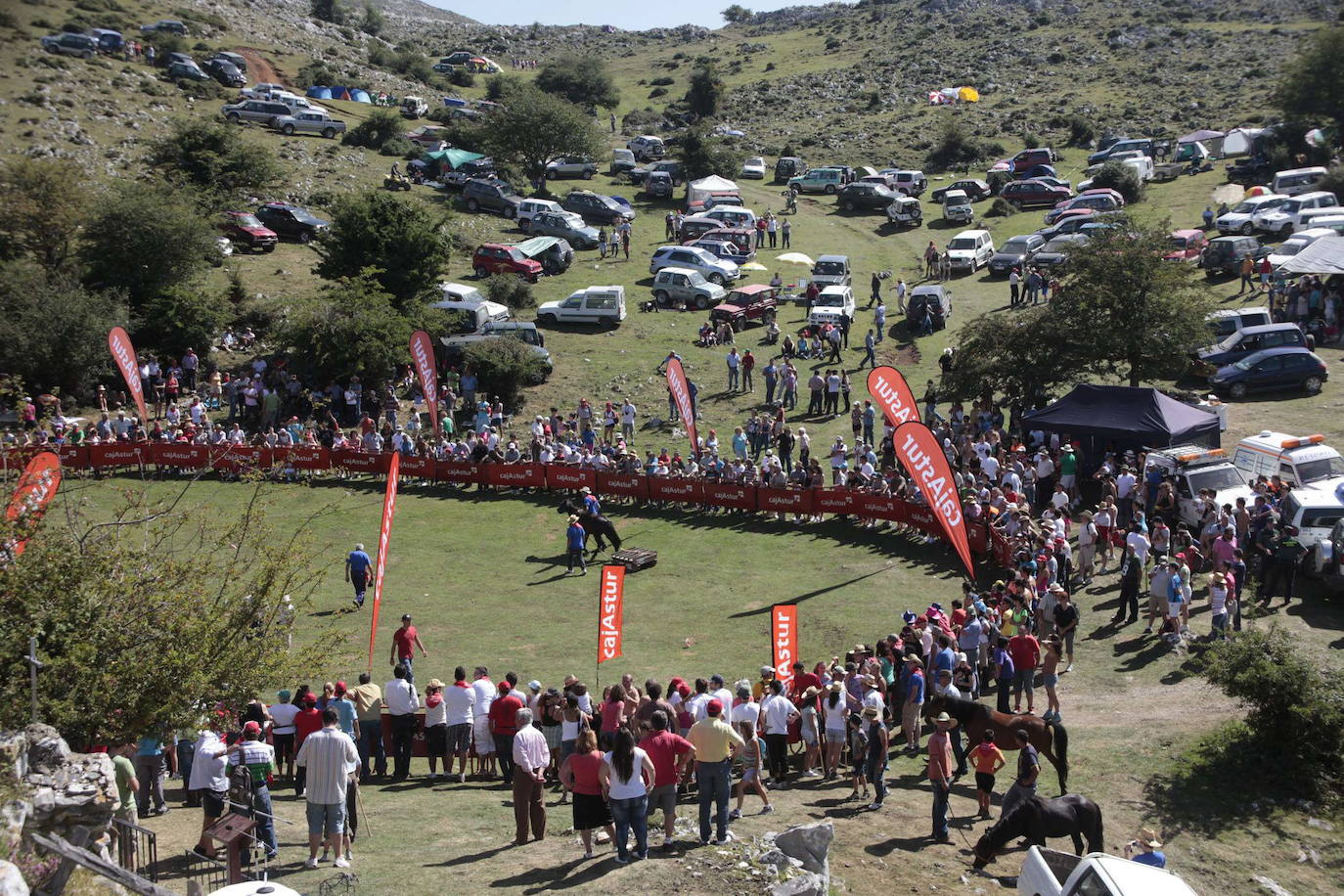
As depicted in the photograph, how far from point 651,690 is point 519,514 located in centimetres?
1660

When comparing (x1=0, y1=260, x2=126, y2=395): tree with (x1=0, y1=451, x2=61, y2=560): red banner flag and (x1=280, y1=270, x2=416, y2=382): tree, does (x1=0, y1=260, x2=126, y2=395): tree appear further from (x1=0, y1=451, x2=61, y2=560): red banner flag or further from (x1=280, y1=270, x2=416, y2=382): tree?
(x1=0, y1=451, x2=61, y2=560): red banner flag

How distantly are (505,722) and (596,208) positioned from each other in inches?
1804

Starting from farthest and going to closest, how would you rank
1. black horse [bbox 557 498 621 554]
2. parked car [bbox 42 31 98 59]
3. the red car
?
1. parked car [bbox 42 31 98 59]
2. the red car
3. black horse [bbox 557 498 621 554]

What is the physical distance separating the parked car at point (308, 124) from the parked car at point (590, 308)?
114 feet

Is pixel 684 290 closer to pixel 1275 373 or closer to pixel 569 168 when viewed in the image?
pixel 1275 373

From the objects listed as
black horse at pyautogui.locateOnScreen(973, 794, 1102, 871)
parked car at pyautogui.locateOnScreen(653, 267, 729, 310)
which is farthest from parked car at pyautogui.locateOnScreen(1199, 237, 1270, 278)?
black horse at pyautogui.locateOnScreen(973, 794, 1102, 871)

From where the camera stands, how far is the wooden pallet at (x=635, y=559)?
2470cm

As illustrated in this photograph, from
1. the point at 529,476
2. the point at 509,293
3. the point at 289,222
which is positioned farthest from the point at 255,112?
the point at 529,476

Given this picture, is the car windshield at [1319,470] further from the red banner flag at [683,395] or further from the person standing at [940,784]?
the person standing at [940,784]

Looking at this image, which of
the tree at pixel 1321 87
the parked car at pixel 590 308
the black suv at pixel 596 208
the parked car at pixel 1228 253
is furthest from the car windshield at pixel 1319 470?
the tree at pixel 1321 87

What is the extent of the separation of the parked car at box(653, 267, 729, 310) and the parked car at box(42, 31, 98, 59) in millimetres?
49881

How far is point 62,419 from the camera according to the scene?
3238 centimetres

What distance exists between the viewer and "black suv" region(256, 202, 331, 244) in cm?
5175

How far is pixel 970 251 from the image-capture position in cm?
4775
